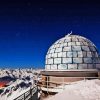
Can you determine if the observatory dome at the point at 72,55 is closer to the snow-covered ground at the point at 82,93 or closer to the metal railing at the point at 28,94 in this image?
the metal railing at the point at 28,94

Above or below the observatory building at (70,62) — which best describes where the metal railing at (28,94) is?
below

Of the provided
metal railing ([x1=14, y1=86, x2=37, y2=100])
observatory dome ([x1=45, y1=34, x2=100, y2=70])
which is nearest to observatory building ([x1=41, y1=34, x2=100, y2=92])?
observatory dome ([x1=45, y1=34, x2=100, y2=70])

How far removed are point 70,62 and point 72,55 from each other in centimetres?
74

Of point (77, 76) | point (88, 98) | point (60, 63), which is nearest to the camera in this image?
point (88, 98)

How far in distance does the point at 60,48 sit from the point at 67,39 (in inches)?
56.7

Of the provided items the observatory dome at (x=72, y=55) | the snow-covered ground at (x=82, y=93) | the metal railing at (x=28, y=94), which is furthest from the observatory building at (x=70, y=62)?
the snow-covered ground at (x=82, y=93)

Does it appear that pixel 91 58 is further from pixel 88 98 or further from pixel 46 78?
pixel 88 98

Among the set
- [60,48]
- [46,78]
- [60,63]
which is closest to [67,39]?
[60,48]

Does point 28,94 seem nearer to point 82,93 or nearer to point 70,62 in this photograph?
point 70,62

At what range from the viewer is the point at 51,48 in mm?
26266

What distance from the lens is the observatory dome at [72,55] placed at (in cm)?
2369

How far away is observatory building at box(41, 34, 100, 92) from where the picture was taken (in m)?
22.7

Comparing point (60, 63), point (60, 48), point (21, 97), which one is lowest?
point (21, 97)

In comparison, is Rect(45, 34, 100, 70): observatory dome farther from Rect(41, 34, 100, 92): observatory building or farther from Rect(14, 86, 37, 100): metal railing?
Rect(14, 86, 37, 100): metal railing
